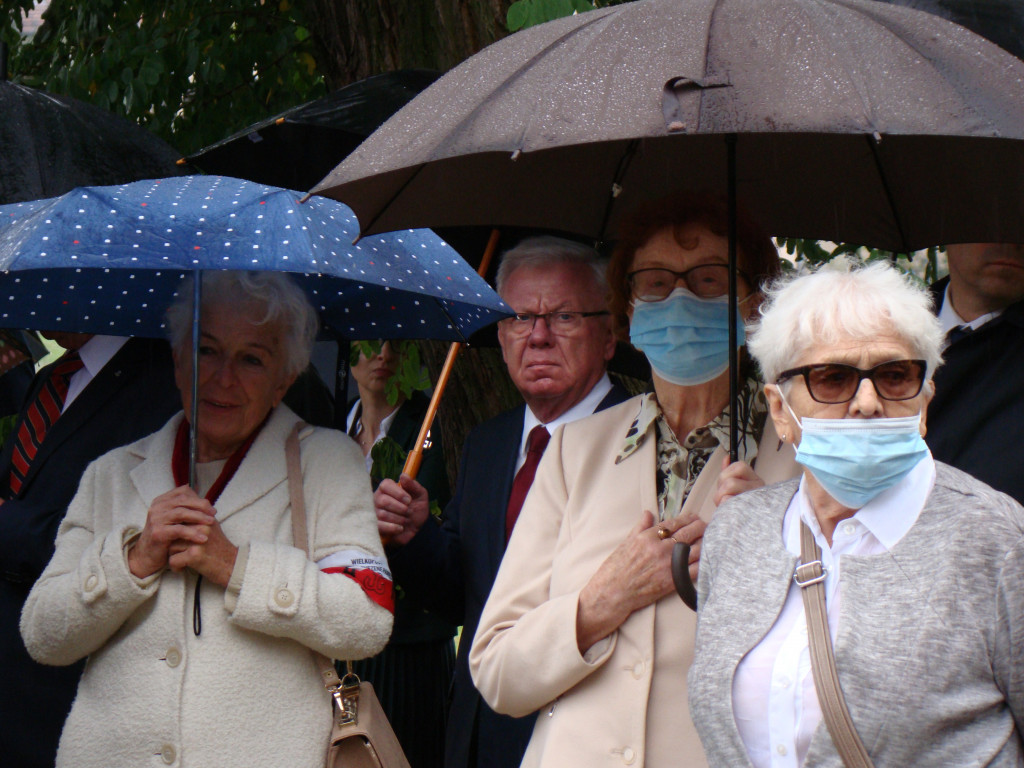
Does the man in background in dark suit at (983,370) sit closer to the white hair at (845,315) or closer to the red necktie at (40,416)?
the white hair at (845,315)

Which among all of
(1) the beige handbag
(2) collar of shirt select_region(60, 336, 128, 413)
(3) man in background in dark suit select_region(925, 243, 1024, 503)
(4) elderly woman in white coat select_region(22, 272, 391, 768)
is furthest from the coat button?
(3) man in background in dark suit select_region(925, 243, 1024, 503)

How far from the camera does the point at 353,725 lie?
302 centimetres

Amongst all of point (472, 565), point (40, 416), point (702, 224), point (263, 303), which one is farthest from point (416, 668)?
point (702, 224)

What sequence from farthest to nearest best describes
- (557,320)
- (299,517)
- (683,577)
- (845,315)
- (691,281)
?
(557,320) → (299,517) → (691,281) → (683,577) → (845,315)

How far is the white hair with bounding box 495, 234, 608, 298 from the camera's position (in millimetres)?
3771

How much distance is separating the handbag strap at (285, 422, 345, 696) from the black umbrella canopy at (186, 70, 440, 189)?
3.82 feet

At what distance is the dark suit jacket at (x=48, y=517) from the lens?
3721 mm

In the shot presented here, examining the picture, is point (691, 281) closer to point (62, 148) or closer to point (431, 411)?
point (431, 411)

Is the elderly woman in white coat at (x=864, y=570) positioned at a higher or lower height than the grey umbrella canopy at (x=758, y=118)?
lower

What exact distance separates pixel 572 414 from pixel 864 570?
5.28ft

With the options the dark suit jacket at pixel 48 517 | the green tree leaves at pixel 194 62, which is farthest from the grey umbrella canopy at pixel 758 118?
the green tree leaves at pixel 194 62

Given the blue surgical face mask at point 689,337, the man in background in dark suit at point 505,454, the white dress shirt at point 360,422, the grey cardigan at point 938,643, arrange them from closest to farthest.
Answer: the grey cardigan at point 938,643 → the blue surgical face mask at point 689,337 → the man in background in dark suit at point 505,454 → the white dress shirt at point 360,422

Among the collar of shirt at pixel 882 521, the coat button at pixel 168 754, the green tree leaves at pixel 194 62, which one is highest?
the green tree leaves at pixel 194 62

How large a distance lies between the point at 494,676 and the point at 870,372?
107cm
